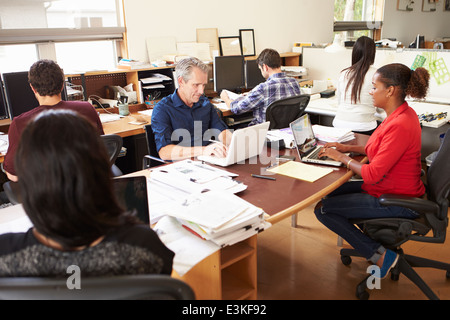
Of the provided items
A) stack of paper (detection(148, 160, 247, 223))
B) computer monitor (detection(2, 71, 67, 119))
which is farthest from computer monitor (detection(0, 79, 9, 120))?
stack of paper (detection(148, 160, 247, 223))

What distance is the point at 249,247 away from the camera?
164 centimetres

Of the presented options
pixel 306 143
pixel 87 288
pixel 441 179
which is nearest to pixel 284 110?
pixel 306 143

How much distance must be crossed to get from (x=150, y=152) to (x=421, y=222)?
1616mm

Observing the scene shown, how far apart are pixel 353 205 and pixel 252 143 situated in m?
0.63

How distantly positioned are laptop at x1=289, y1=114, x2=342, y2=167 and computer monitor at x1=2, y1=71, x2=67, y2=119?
2071 mm

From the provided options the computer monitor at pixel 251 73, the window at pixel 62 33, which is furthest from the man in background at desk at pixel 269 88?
the window at pixel 62 33

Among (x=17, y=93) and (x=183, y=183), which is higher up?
(x=17, y=93)

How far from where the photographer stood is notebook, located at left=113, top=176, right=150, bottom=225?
1.33 m

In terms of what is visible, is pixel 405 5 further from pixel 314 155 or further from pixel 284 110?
pixel 314 155

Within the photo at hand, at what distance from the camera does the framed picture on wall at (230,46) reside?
4.55 metres

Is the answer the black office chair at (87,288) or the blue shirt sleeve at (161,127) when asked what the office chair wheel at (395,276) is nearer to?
the blue shirt sleeve at (161,127)

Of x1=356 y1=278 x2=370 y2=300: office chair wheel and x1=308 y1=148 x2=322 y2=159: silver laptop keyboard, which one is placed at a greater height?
x1=308 y1=148 x2=322 y2=159: silver laptop keyboard

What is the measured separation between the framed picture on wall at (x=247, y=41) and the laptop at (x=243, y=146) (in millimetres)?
2809

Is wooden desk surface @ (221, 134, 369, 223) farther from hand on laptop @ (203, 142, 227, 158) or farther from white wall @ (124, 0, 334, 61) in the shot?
white wall @ (124, 0, 334, 61)
